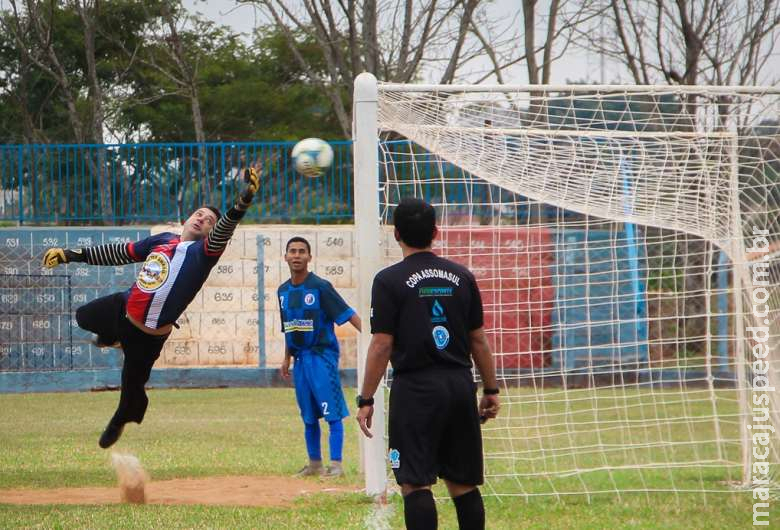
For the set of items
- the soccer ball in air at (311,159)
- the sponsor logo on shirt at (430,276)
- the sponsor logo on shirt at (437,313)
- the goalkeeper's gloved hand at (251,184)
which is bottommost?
the sponsor logo on shirt at (437,313)

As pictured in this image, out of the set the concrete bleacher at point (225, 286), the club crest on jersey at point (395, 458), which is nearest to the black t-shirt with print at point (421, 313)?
the club crest on jersey at point (395, 458)

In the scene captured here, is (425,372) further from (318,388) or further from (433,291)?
(318,388)

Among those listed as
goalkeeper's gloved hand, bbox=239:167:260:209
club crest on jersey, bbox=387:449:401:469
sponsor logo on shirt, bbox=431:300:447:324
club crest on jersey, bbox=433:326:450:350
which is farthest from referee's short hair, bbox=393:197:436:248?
goalkeeper's gloved hand, bbox=239:167:260:209

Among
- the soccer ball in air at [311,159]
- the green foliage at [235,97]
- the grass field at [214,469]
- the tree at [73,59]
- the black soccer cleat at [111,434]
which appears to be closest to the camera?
the grass field at [214,469]

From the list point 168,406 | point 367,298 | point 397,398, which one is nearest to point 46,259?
point 367,298

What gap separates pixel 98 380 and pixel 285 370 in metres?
11.3

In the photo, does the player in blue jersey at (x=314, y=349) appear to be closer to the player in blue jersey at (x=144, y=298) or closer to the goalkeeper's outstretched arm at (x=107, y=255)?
the player in blue jersey at (x=144, y=298)

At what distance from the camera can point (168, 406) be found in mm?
17672

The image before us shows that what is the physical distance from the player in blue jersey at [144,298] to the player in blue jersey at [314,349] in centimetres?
134

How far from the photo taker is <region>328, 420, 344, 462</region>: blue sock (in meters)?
9.73

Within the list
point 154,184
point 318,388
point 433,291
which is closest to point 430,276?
point 433,291

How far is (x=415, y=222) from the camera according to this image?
226 inches

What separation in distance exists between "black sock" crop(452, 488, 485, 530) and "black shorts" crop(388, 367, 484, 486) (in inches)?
3.2

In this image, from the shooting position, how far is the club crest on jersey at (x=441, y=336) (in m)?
5.64
